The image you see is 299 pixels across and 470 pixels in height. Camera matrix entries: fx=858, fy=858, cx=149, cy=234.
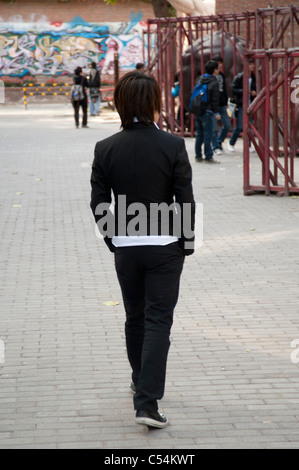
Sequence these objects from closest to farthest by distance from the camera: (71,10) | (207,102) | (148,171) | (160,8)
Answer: (148,171), (207,102), (160,8), (71,10)

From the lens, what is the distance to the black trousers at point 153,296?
432 centimetres

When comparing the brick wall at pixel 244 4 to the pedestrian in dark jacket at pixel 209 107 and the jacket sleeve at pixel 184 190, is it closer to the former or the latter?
the pedestrian in dark jacket at pixel 209 107

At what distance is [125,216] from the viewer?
14.2 ft

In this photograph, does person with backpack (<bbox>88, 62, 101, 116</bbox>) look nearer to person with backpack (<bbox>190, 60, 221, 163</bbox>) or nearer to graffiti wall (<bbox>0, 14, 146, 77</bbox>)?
graffiti wall (<bbox>0, 14, 146, 77</bbox>)

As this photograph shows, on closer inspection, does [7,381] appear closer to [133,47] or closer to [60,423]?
[60,423]

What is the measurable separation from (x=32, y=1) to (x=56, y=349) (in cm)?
3891

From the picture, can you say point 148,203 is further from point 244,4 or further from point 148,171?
point 244,4

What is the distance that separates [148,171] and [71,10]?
40.3 meters

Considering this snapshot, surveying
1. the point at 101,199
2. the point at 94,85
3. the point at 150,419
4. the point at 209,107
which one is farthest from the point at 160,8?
the point at 150,419

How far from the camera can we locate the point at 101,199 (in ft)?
14.6

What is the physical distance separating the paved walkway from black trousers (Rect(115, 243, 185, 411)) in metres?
0.23

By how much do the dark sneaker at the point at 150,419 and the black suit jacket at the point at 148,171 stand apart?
0.86 metres

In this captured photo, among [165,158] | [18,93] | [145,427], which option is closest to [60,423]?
[145,427]

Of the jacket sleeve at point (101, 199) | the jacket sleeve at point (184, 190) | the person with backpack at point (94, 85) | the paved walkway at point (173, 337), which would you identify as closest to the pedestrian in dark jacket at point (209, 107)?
the paved walkway at point (173, 337)
